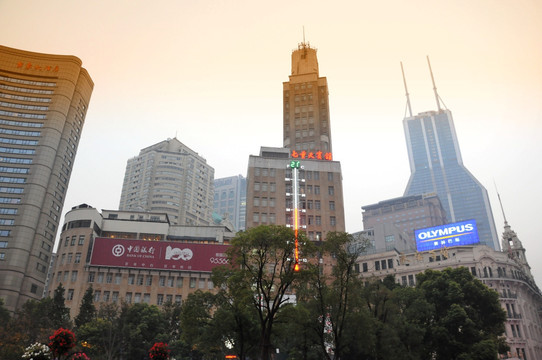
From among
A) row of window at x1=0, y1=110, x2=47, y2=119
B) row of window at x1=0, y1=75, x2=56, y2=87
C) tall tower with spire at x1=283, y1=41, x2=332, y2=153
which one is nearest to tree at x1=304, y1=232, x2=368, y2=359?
tall tower with spire at x1=283, y1=41, x2=332, y2=153

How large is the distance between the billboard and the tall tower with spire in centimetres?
3421

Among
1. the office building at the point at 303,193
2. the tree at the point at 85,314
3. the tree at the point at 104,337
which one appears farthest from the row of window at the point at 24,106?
the tree at the point at 104,337

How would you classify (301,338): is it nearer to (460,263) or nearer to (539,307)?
(460,263)

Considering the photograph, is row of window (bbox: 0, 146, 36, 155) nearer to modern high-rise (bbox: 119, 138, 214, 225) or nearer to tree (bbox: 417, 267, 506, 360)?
modern high-rise (bbox: 119, 138, 214, 225)

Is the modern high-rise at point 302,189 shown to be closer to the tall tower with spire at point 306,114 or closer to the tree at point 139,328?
the tall tower with spire at point 306,114

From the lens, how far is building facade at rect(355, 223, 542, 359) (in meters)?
77.7

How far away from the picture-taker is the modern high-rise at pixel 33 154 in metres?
106

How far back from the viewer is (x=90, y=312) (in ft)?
213

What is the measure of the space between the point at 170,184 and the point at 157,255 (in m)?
86.9

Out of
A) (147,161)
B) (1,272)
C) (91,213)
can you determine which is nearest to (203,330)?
(91,213)

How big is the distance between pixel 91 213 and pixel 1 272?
31.8 m

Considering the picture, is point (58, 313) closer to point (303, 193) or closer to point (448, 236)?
point (303, 193)

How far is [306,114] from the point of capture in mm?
116125

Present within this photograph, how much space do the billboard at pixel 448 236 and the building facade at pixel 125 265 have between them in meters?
45.8
